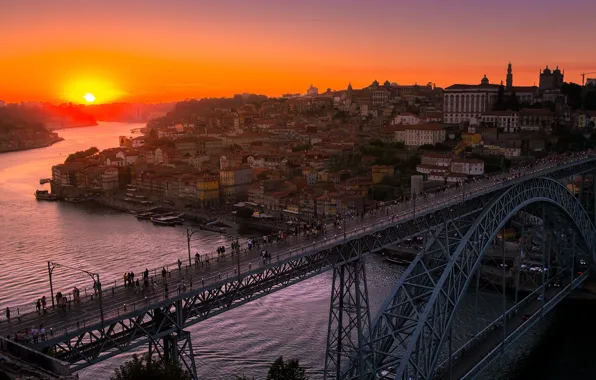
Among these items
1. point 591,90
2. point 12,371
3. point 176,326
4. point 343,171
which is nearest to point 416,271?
→ point 176,326

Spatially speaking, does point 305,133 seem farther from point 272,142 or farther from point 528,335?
point 528,335

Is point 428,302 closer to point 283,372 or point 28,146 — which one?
point 283,372

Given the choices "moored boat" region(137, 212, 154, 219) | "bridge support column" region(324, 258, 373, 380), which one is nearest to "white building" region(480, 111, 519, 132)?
"moored boat" region(137, 212, 154, 219)

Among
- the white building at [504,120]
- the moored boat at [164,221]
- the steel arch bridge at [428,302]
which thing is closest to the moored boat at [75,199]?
the moored boat at [164,221]

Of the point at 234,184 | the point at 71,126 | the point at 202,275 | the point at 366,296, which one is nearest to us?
the point at 202,275

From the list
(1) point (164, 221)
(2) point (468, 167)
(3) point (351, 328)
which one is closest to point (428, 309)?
(3) point (351, 328)

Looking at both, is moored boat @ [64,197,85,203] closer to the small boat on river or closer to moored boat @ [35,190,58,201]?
moored boat @ [35,190,58,201]

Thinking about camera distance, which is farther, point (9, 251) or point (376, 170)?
point (376, 170)
